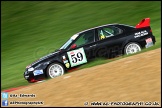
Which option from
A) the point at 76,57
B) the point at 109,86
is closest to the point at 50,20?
the point at 76,57

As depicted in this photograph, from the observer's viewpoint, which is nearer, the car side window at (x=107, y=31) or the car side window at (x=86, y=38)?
the car side window at (x=86, y=38)

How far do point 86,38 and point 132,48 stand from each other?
62.8 inches

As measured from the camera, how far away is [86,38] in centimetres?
1012

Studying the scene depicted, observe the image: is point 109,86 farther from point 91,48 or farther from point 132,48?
point 132,48

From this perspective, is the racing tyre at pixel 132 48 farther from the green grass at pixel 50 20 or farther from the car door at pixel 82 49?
the green grass at pixel 50 20

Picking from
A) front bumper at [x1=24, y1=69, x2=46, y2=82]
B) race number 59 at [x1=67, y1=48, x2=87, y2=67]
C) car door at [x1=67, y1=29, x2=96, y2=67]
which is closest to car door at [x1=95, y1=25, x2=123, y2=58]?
car door at [x1=67, y1=29, x2=96, y2=67]

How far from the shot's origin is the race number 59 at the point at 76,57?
966 cm

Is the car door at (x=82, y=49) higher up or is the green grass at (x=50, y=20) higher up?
the green grass at (x=50, y=20)

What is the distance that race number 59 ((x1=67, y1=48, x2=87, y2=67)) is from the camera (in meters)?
9.66

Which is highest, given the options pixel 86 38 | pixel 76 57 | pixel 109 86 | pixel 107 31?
pixel 107 31

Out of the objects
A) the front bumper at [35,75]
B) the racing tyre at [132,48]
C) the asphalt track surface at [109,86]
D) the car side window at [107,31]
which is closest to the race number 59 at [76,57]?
the car side window at [107,31]

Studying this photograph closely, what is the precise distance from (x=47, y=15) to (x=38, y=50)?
6.74 meters

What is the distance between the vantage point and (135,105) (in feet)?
17.3

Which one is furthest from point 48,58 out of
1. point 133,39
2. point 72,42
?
point 133,39
